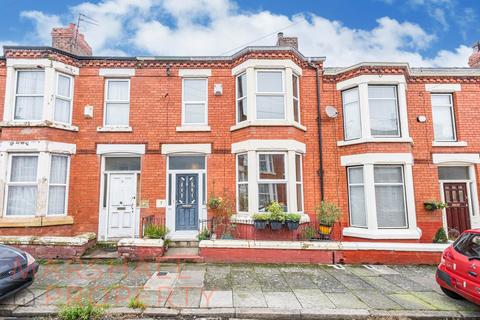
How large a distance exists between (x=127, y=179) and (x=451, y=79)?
1327cm

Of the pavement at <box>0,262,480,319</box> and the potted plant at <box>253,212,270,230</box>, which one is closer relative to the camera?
the pavement at <box>0,262,480,319</box>

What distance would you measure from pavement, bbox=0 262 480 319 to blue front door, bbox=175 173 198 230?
2135 mm

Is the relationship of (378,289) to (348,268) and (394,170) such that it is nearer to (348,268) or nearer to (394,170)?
(348,268)

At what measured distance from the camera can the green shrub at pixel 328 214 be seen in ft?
29.0

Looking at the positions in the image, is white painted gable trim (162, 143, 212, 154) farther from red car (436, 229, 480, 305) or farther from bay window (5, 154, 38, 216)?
red car (436, 229, 480, 305)

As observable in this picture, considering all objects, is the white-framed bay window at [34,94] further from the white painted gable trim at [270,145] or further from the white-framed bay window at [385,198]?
the white-framed bay window at [385,198]

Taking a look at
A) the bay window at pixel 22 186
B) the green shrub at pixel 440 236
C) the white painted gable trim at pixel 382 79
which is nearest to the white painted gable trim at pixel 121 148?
the bay window at pixel 22 186

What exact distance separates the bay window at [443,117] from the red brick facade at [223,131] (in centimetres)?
22

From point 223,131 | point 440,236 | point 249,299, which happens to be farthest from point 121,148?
point 440,236

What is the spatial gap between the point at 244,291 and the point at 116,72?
8936 millimetres

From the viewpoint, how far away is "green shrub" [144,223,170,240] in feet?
27.0

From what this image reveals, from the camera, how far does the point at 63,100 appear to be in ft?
30.9

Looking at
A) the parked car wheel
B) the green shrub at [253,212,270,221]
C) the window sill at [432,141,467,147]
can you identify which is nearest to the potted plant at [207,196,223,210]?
the green shrub at [253,212,270,221]

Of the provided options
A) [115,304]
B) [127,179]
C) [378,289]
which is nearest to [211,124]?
[127,179]
